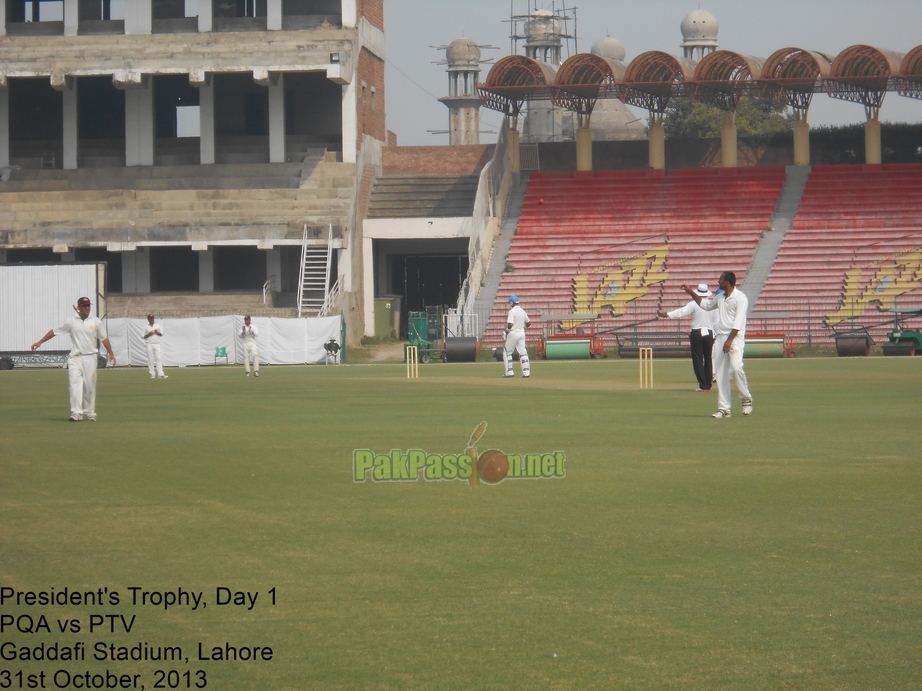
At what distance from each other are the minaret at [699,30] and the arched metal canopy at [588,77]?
55146mm

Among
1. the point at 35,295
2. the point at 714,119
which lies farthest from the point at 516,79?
the point at 714,119

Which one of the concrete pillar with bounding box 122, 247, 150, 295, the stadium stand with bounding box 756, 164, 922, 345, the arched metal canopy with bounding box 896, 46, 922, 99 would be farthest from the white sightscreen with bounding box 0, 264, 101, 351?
the arched metal canopy with bounding box 896, 46, 922, 99

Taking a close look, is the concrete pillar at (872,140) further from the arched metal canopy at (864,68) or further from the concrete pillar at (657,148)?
the concrete pillar at (657,148)

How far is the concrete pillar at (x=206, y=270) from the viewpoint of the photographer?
171 feet

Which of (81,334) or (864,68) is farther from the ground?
(864,68)

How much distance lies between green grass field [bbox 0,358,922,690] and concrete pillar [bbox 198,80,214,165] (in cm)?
3848

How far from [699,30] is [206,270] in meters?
66.6

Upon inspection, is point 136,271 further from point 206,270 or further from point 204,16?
point 204,16

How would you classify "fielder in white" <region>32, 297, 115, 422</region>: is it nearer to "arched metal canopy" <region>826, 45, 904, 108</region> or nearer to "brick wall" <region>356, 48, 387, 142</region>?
"brick wall" <region>356, 48, 387, 142</region>

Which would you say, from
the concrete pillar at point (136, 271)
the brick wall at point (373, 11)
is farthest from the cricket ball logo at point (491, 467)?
the brick wall at point (373, 11)

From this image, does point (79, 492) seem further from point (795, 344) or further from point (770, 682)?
point (795, 344)

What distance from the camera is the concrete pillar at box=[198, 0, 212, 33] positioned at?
53.1 meters

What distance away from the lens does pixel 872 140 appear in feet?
173

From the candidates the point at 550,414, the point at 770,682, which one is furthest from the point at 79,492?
the point at 550,414
